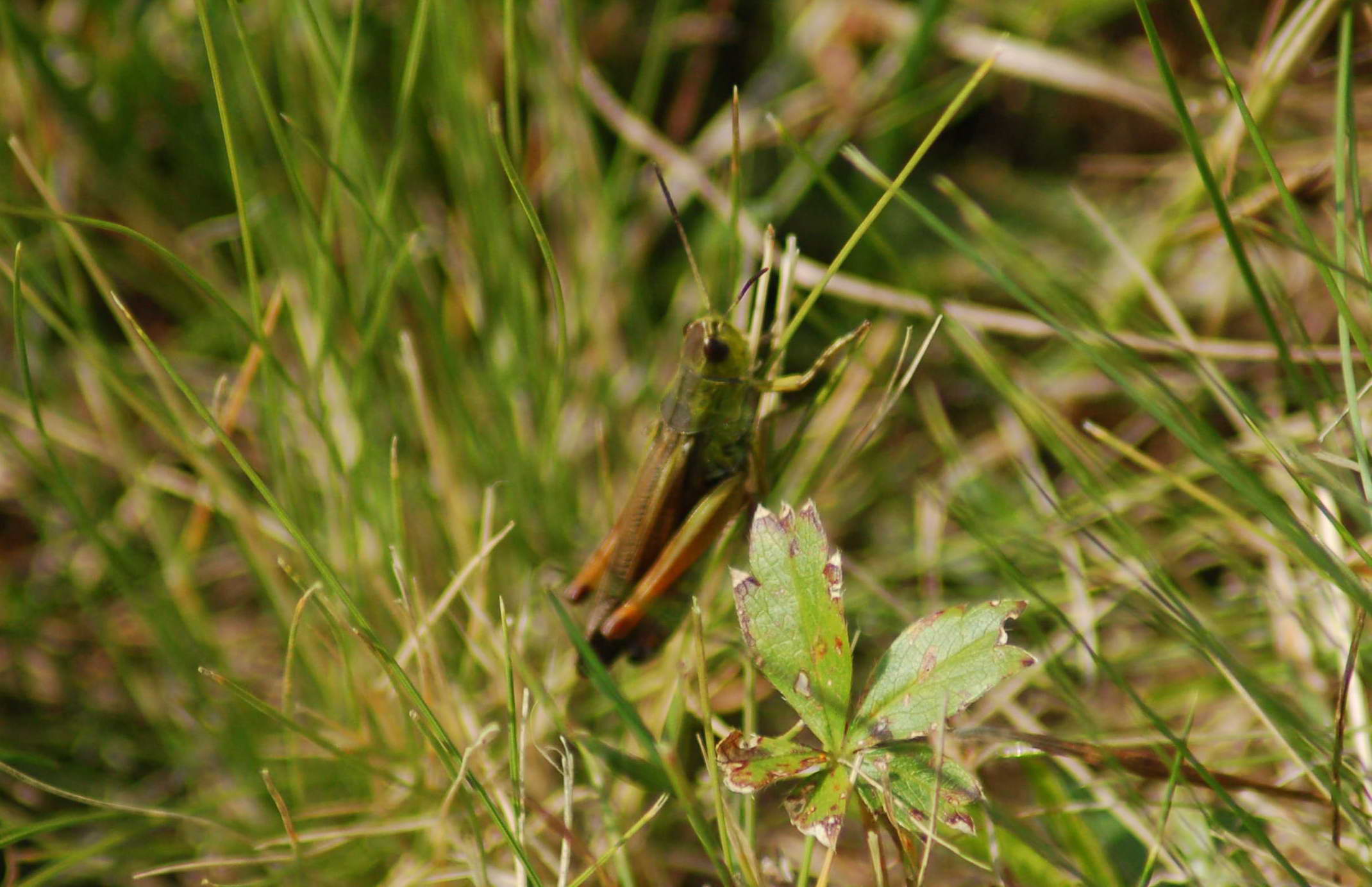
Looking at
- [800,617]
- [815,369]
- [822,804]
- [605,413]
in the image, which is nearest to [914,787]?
[822,804]

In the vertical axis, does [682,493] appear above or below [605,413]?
above

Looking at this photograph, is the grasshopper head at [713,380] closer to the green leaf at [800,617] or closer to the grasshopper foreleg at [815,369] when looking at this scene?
the grasshopper foreleg at [815,369]

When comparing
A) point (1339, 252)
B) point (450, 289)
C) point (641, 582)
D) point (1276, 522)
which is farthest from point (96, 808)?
point (1339, 252)

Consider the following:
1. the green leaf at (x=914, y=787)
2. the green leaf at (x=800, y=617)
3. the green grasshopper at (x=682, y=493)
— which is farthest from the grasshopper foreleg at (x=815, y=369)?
the green leaf at (x=914, y=787)

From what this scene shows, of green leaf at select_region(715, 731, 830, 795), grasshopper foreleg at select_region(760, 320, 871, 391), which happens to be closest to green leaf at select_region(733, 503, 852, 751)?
green leaf at select_region(715, 731, 830, 795)

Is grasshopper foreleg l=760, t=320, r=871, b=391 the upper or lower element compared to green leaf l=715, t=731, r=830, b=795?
upper

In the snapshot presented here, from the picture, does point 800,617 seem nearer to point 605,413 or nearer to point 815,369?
point 815,369

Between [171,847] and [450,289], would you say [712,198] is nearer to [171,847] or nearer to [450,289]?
[450,289]

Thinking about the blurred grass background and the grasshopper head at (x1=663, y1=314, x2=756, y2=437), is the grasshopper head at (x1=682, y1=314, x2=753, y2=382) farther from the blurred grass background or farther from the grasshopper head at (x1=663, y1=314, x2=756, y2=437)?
the blurred grass background
